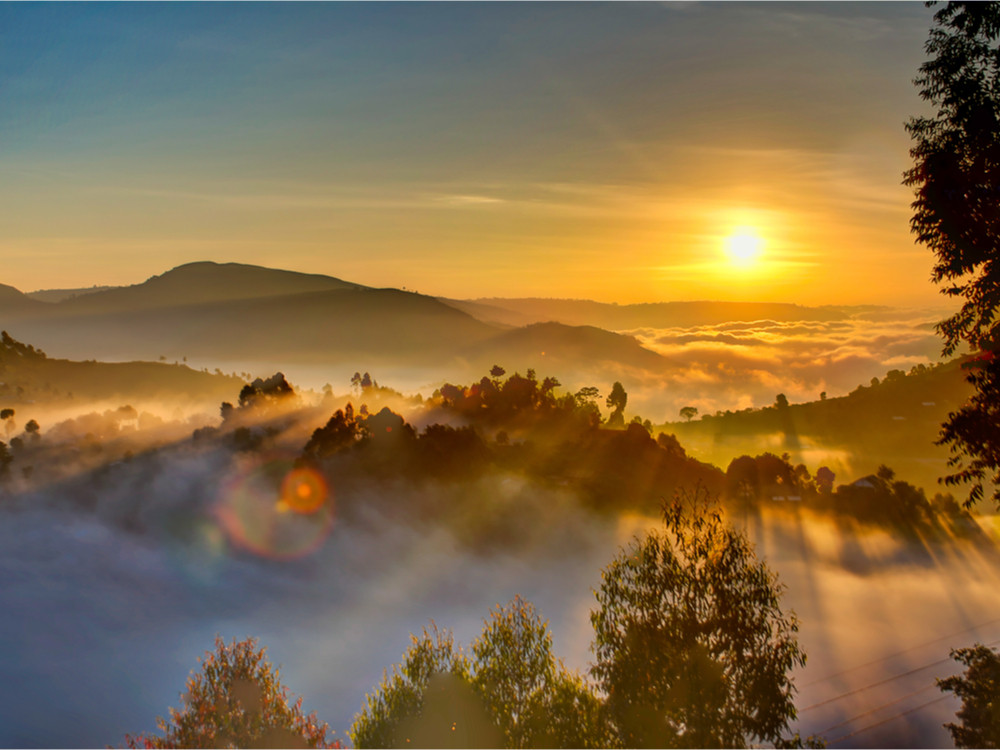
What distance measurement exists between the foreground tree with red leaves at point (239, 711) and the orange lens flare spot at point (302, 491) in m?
154

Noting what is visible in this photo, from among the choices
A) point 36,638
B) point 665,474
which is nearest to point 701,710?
point 665,474

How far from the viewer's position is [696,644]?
79.6 feet

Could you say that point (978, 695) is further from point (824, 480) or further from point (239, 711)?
point (824, 480)

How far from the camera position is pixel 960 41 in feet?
54.2

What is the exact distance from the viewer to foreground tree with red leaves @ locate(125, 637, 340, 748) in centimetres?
3375

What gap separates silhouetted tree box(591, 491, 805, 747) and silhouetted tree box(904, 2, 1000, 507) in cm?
869

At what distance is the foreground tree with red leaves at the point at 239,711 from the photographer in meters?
33.8

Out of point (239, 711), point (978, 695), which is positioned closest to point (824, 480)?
point (978, 695)

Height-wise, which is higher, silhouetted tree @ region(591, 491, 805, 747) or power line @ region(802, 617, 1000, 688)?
power line @ region(802, 617, 1000, 688)

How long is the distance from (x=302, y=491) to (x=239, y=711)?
163821 millimetres

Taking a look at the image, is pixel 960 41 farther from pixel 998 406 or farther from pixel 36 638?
pixel 36 638

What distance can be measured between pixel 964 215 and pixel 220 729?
36308 millimetres

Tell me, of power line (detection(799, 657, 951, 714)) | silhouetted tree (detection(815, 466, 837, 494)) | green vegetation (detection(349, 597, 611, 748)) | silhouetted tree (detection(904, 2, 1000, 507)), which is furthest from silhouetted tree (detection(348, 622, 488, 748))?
silhouetted tree (detection(815, 466, 837, 494))

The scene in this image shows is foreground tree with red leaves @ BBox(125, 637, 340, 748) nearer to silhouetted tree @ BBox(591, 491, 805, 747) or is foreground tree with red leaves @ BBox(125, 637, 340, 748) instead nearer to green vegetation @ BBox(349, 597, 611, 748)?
green vegetation @ BBox(349, 597, 611, 748)
